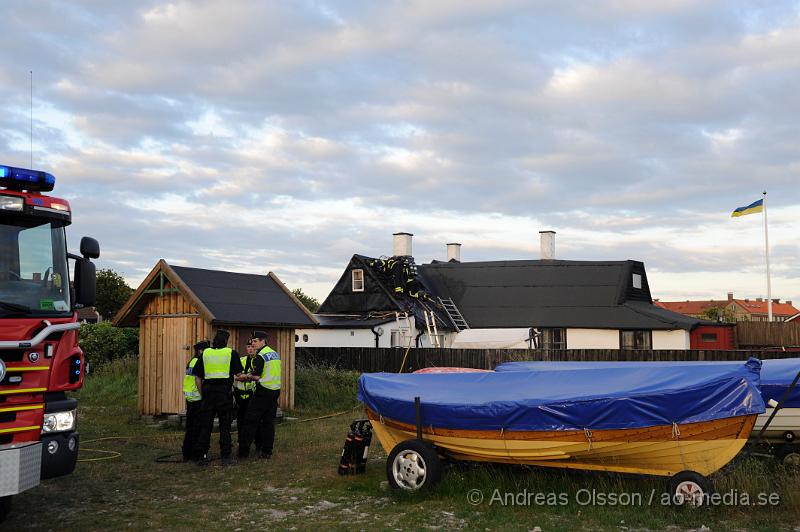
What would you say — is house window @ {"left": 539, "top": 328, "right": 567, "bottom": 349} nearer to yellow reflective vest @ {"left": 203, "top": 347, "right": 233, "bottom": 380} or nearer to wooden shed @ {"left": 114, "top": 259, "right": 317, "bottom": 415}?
wooden shed @ {"left": 114, "top": 259, "right": 317, "bottom": 415}

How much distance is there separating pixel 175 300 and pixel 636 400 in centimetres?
1282

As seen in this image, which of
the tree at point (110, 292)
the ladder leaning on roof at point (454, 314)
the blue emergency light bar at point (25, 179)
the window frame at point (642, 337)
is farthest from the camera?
the tree at point (110, 292)

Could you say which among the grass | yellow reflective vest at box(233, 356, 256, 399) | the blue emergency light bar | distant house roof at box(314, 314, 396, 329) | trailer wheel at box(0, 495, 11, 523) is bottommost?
the grass

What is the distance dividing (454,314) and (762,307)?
10103cm

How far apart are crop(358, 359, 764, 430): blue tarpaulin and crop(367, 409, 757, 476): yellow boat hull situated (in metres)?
0.10

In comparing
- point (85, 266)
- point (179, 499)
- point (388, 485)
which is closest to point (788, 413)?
point (388, 485)

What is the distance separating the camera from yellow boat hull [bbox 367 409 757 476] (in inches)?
352

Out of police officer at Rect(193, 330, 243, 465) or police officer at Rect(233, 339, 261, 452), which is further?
police officer at Rect(233, 339, 261, 452)

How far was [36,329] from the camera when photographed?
25.3ft

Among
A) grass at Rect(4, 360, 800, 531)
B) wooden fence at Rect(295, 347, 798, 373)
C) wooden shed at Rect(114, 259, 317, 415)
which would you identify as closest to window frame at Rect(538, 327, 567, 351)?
wooden fence at Rect(295, 347, 798, 373)

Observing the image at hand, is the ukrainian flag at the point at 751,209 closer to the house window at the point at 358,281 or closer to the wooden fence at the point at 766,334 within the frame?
the wooden fence at the point at 766,334

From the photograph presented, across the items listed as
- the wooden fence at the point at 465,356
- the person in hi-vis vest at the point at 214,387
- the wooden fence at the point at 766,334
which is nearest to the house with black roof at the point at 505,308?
the wooden fence at the point at 766,334

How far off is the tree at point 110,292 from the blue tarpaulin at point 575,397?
135 ft

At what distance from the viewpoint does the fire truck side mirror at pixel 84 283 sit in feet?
28.2
